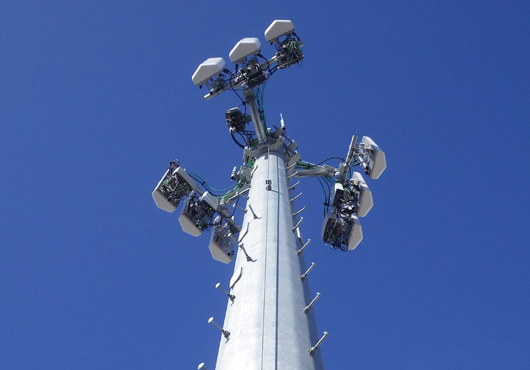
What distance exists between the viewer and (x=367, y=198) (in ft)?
53.2

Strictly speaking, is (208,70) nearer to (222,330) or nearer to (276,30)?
(276,30)

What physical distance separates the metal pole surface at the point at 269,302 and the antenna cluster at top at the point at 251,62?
20.7 feet

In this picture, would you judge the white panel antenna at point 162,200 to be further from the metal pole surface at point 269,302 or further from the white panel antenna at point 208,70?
the metal pole surface at point 269,302

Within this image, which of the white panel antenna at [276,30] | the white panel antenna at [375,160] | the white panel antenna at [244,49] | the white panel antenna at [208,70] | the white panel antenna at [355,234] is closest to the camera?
the white panel antenna at [355,234]

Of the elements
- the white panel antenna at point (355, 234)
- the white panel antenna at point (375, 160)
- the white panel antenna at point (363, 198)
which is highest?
the white panel antenna at point (375, 160)

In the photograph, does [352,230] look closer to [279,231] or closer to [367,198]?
[367,198]

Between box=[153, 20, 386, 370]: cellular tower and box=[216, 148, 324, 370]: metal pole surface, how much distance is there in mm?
21

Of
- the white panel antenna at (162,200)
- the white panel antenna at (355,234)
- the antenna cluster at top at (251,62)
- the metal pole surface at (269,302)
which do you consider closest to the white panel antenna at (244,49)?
the antenna cluster at top at (251,62)

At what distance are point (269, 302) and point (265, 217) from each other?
3.67m

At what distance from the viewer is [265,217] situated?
40.9ft

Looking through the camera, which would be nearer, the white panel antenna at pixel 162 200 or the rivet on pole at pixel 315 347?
the rivet on pole at pixel 315 347

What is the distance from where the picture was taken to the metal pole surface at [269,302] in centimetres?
786

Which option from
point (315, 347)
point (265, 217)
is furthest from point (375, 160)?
point (315, 347)

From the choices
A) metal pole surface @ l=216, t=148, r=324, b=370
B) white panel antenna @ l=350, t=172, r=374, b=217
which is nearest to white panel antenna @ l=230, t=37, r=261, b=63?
white panel antenna @ l=350, t=172, r=374, b=217
